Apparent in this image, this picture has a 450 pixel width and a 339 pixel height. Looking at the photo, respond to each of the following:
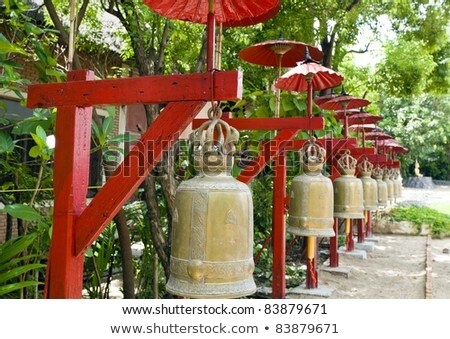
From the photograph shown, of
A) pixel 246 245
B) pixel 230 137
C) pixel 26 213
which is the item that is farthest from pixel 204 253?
pixel 26 213

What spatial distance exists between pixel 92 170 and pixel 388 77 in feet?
29.3

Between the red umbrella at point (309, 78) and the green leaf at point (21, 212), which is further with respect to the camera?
the red umbrella at point (309, 78)

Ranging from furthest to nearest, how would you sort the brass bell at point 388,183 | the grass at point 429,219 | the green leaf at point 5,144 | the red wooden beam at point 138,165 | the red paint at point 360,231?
the grass at point 429,219, the red paint at point 360,231, the brass bell at point 388,183, the green leaf at point 5,144, the red wooden beam at point 138,165

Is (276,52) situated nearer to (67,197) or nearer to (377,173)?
(67,197)

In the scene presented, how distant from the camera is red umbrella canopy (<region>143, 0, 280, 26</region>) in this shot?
214 centimetres

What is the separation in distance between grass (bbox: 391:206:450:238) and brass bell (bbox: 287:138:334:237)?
11.3 metres

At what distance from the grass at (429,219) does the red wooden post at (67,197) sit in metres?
13.4

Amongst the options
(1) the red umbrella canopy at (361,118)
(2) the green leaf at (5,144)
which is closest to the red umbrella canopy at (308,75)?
(2) the green leaf at (5,144)

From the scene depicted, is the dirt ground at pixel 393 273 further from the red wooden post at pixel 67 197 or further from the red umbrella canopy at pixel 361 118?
the red wooden post at pixel 67 197

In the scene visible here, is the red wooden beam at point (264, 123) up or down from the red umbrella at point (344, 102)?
down

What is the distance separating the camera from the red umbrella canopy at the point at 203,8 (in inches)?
84.2

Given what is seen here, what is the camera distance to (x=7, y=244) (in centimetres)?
301

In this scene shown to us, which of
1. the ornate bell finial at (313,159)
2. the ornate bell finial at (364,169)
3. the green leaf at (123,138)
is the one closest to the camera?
the green leaf at (123,138)

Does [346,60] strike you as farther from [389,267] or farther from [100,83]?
[100,83]
